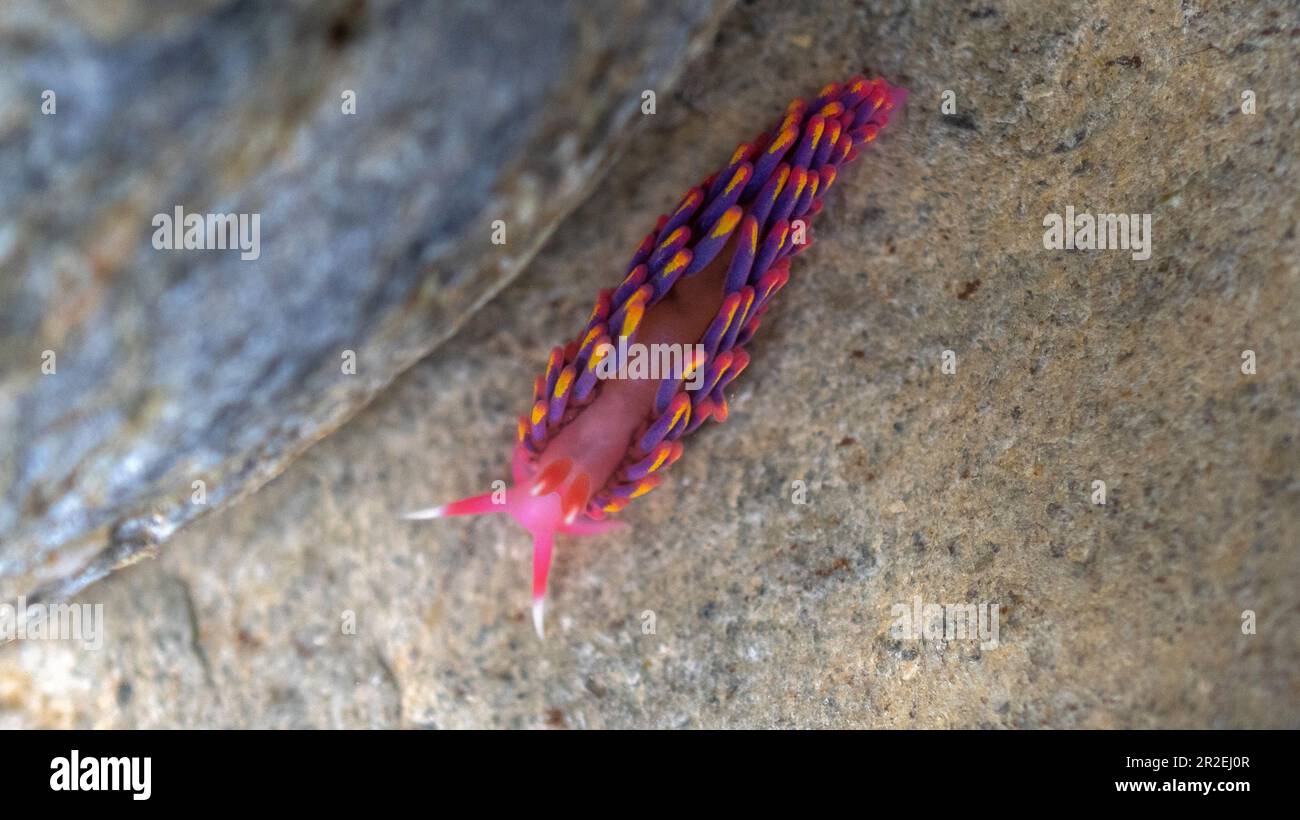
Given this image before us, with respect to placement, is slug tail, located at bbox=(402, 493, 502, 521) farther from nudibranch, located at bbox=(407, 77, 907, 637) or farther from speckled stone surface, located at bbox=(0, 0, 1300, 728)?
speckled stone surface, located at bbox=(0, 0, 1300, 728)

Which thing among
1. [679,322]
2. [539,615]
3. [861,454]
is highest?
[679,322]

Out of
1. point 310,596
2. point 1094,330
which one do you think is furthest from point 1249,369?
point 310,596

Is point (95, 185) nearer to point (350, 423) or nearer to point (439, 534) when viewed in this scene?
point (350, 423)

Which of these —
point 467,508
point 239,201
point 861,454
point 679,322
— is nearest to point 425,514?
point 467,508

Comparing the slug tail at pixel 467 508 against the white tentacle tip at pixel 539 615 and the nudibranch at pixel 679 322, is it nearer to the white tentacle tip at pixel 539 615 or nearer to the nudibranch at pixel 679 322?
the nudibranch at pixel 679 322

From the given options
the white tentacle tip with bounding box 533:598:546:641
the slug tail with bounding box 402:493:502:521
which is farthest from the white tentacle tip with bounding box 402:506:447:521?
the white tentacle tip with bounding box 533:598:546:641

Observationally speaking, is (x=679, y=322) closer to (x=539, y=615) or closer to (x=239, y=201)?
(x=539, y=615)
